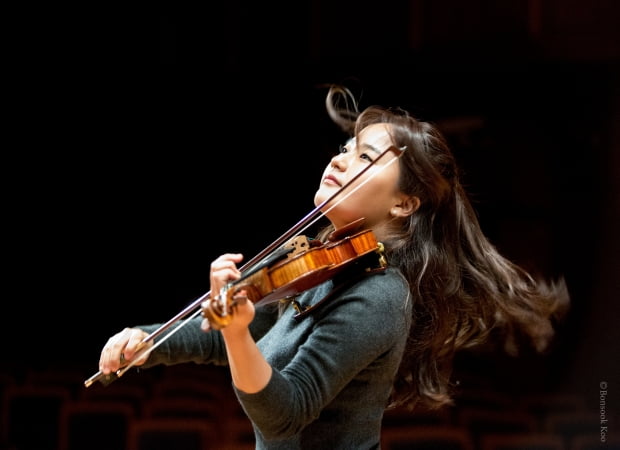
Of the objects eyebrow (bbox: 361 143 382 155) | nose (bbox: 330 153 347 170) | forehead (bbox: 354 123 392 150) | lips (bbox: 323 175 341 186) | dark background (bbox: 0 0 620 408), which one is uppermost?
forehead (bbox: 354 123 392 150)

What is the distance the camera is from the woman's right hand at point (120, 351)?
1.08 meters

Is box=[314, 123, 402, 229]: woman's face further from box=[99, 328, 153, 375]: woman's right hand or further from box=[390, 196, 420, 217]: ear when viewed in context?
box=[99, 328, 153, 375]: woman's right hand

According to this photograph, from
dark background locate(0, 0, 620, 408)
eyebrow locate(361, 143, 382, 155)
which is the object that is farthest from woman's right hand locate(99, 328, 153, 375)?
dark background locate(0, 0, 620, 408)

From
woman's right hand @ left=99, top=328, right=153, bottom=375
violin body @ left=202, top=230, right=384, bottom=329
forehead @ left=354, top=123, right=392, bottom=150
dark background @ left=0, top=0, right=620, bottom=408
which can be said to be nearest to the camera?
violin body @ left=202, top=230, right=384, bottom=329

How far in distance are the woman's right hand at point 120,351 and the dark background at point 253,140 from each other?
1.92 meters

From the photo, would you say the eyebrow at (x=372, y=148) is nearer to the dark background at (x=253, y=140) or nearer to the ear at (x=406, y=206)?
the ear at (x=406, y=206)

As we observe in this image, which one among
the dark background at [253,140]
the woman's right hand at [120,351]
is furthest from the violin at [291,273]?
the dark background at [253,140]

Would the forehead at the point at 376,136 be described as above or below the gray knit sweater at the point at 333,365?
above

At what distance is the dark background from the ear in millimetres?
1638

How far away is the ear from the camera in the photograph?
120 centimetres

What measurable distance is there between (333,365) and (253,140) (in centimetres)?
270

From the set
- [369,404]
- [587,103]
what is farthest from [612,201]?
[369,404]

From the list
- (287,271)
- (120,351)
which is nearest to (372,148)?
(287,271)

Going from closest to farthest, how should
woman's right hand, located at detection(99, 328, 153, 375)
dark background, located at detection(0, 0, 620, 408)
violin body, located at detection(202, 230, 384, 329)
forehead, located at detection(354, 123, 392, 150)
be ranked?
violin body, located at detection(202, 230, 384, 329)
woman's right hand, located at detection(99, 328, 153, 375)
forehead, located at detection(354, 123, 392, 150)
dark background, located at detection(0, 0, 620, 408)
